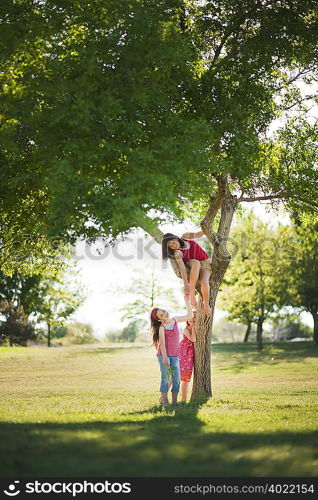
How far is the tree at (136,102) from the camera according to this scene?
1138cm

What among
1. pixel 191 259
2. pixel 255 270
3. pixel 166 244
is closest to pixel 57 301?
pixel 255 270

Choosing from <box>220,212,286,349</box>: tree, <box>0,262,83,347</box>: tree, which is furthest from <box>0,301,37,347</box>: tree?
<box>220,212,286,349</box>: tree

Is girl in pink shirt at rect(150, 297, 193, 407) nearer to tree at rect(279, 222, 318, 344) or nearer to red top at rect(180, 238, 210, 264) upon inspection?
red top at rect(180, 238, 210, 264)

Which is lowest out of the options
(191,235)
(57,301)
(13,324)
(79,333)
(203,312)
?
(79,333)

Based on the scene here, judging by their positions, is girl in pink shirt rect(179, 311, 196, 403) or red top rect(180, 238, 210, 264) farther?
girl in pink shirt rect(179, 311, 196, 403)

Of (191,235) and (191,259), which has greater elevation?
(191,235)

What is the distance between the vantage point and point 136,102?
1164 centimetres

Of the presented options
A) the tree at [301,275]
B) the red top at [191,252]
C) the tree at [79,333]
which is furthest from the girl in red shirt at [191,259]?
the tree at [79,333]

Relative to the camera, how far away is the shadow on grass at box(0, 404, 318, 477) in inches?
251

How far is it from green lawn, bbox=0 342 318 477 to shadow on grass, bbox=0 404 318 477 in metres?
0.01

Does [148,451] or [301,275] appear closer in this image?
[148,451]

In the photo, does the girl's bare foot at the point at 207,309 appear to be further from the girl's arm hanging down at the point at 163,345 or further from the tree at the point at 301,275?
the tree at the point at 301,275

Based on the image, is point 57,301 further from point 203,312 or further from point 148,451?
point 148,451

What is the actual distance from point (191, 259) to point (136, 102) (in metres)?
4.84
